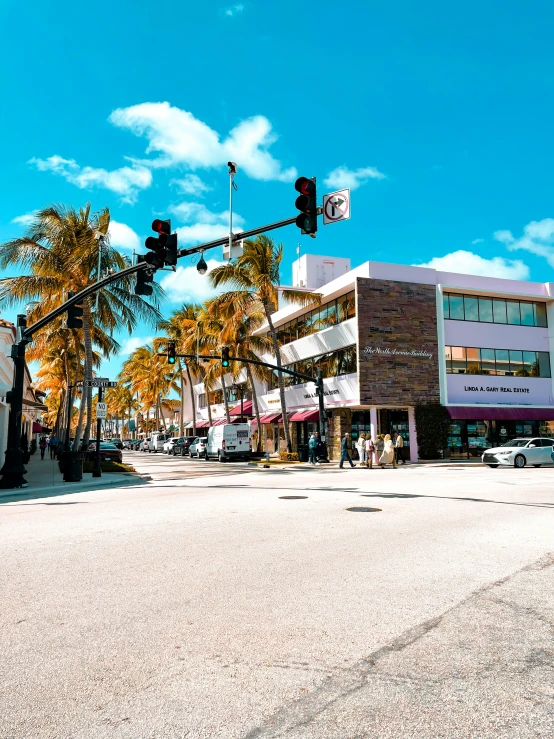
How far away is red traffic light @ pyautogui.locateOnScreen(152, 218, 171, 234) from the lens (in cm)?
1295

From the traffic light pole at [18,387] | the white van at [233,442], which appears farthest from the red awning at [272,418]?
the traffic light pole at [18,387]

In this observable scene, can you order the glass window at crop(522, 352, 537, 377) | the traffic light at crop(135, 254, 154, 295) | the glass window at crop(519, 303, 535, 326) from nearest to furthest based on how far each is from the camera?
the traffic light at crop(135, 254, 154, 295) → the glass window at crop(522, 352, 537, 377) → the glass window at crop(519, 303, 535, 326)

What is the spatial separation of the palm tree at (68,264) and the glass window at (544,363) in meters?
26.0

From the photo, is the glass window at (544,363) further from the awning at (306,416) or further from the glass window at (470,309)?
the awning at (306,416)

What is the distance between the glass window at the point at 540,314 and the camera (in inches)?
1570

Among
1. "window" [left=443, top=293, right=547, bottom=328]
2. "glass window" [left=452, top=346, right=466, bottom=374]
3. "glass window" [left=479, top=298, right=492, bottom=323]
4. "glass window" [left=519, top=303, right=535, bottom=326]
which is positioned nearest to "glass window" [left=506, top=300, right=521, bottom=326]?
"window" [left=443, top=293, right=547, bottom=328]

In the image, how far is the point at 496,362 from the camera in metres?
37.8

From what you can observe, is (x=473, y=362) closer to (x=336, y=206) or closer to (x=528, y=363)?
(x=528, y=363)

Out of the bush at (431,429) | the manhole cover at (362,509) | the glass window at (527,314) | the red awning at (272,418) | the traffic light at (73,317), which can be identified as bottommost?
the manhole cover at (362,509)

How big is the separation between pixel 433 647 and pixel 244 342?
40.4 m

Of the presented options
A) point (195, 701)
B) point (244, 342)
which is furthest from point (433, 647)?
point (244, 342)

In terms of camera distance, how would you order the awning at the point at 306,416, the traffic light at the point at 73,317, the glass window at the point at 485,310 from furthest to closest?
the awning at the point at 306,416 → the glass window at the point at 485,310 → the traffic light at the point at 73,317

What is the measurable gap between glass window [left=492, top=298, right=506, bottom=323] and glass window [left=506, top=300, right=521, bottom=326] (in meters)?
0.40

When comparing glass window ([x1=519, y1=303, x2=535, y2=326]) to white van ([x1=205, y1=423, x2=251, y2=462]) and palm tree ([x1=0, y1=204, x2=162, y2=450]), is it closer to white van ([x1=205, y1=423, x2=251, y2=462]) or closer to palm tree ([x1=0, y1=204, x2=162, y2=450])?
white van ([x1=205, y1=423, x2=251, y2=462])
